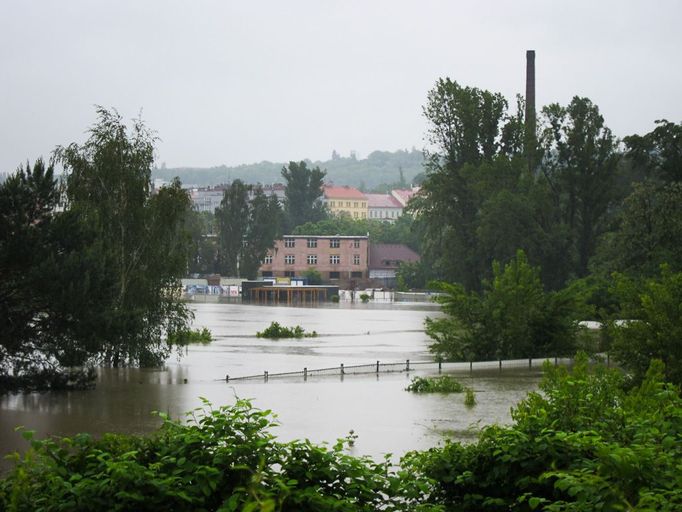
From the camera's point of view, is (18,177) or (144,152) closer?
(18,177)

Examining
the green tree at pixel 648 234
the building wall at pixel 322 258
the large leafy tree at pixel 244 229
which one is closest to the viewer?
the green tree at pixel 648 234

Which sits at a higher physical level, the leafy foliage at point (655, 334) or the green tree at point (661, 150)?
the green tree at point (661, 150)

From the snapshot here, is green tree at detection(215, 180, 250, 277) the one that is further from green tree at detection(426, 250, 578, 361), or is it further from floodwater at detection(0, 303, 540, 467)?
green tree at detection(426, 250, 578, 361)

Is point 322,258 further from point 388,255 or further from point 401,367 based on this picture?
point 401,367

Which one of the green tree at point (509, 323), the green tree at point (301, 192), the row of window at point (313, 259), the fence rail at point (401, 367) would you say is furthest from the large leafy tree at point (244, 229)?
the fence rail at point (401, 367)

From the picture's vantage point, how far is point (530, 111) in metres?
75.4

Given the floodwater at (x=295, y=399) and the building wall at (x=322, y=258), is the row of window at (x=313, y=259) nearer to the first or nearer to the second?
the building wall at (x=322, y=258)

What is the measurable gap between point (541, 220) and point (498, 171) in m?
4.32

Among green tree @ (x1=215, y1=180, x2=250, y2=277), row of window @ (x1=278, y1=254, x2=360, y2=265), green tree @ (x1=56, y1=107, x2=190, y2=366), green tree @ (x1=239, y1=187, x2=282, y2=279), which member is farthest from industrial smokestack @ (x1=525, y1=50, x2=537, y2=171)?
row of window @ (x1=278, y1=254, x2=360, y2=265)

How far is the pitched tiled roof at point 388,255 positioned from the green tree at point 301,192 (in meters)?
12.8

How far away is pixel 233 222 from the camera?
12850 cm

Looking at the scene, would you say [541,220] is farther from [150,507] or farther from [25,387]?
[150,507]

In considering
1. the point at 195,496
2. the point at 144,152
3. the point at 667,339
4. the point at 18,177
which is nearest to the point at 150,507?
the point at 195,496

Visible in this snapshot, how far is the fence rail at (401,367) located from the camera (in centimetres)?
3466
